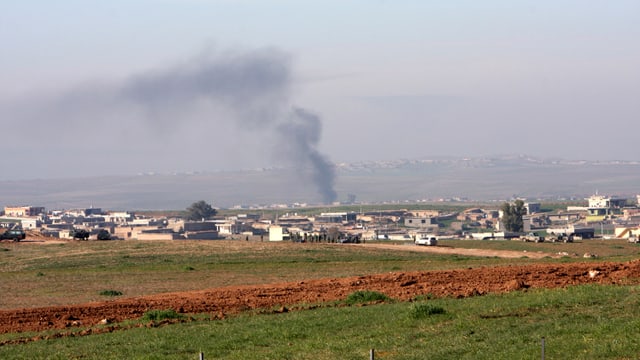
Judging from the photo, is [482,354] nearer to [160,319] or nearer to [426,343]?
[426,343]

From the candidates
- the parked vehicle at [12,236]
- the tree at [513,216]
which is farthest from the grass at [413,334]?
the tree at [513,216]

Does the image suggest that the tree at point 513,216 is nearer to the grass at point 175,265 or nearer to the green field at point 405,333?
the grass at point 175,265

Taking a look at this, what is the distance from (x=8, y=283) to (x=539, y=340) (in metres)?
36.5

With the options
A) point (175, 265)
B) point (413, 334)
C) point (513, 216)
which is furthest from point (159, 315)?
point (513, 216)

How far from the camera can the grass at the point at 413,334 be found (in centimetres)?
2031

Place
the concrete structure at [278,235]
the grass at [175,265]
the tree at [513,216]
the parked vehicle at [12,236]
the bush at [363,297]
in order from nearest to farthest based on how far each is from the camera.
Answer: the bush at [363,297] → the grass at [175,265] → the parked vehicle at [12,236] → the concrete structure at [278,235] → the tree at [513,216]

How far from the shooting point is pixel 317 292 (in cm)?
3622

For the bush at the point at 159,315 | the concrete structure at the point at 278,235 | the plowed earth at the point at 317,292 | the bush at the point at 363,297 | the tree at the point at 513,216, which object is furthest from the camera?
the tree at the point at 513,216

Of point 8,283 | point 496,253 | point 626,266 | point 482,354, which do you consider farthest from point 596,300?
point 496,253

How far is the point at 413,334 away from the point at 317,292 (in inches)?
512

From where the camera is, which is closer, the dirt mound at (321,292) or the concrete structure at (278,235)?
the dirt mound at (321,292)

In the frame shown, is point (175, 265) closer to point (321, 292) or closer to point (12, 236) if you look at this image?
point (321, 292)

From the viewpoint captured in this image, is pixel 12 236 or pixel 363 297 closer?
pixel 363 297

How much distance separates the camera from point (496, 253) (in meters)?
79.6
